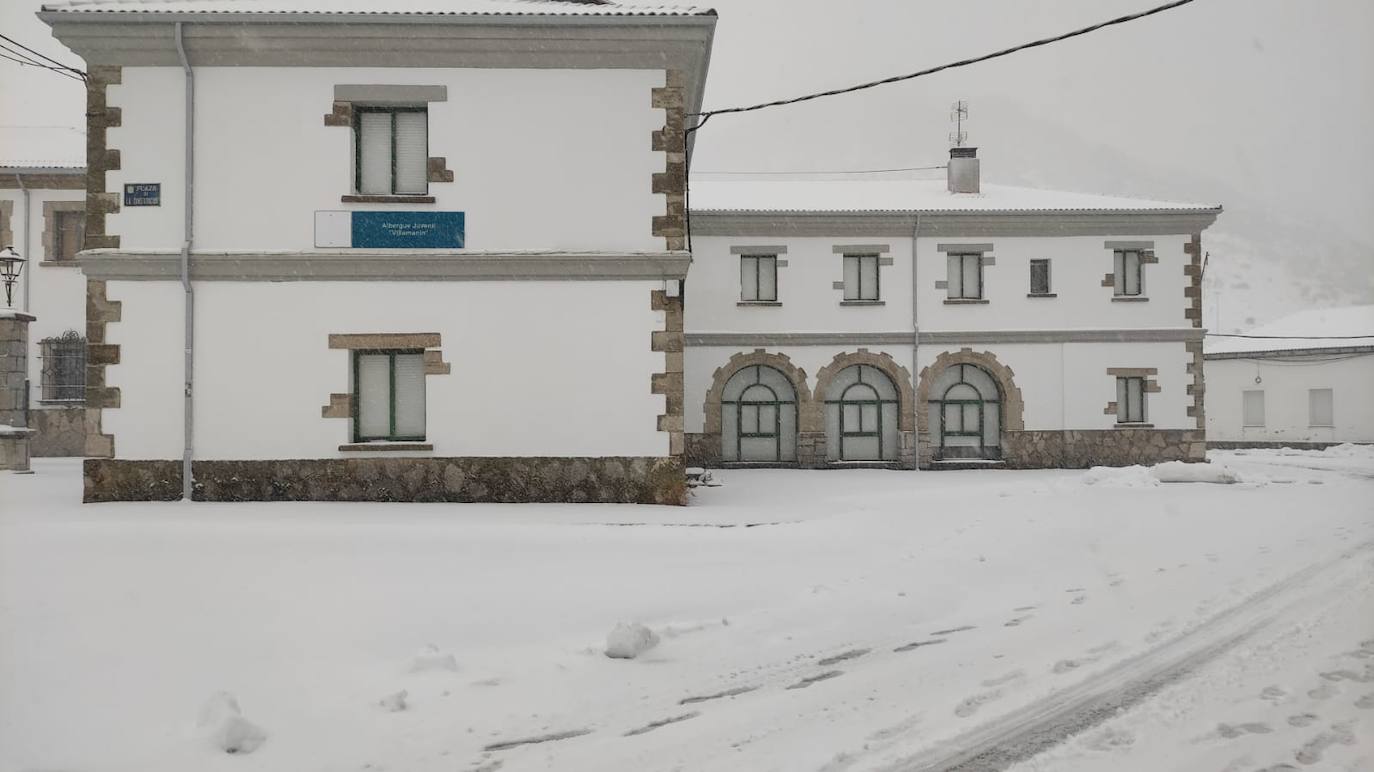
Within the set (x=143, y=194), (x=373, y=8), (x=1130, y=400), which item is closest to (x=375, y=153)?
(x=373, y=8)

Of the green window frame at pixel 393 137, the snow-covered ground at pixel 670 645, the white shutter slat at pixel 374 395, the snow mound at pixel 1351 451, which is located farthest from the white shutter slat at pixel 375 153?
the snow mound at pixel 1351 451

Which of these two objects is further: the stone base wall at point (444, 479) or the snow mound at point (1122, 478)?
the snow mound at point (1122, 478)

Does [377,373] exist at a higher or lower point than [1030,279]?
lower

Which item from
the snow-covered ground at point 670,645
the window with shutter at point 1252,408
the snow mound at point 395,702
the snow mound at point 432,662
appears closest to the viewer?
the snow-covered ground at point 670,645

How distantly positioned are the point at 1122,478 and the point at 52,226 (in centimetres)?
2549

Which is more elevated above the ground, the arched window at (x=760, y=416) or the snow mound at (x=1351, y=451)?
the arched window at (x=760, y=416)

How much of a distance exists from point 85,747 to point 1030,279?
2164cm

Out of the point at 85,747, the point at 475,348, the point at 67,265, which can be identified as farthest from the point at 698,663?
the point at 67,265

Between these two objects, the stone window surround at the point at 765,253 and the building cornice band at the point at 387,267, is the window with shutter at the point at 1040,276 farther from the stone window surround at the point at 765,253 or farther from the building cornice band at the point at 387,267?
the building cornice band at the point at 387,267

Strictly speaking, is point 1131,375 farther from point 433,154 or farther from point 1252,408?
point 433,154

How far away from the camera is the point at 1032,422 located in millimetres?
21750

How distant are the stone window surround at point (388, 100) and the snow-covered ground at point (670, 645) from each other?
13.4ft

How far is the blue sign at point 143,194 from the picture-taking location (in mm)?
11398

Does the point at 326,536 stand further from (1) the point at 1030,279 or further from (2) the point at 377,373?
(1) the point at 1030,279
